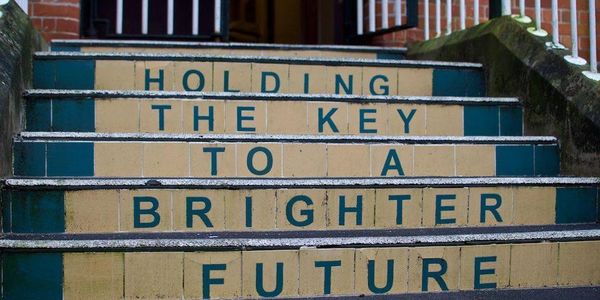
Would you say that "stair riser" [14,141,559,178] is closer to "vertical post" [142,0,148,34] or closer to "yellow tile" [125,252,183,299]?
"yellow tile" [125,252,183,299]

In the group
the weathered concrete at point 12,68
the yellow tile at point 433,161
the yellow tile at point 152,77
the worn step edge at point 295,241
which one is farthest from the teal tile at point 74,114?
the yellow tile at point 433,161

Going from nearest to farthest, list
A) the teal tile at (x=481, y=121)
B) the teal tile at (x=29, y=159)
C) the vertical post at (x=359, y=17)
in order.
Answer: the teal tile at (x=29, y=159), the teal tile at (x=481, y=121), the vertical post at (x=359, y=17)

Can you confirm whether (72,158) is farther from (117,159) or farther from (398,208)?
(398,208)

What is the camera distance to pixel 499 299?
2027 millimetres

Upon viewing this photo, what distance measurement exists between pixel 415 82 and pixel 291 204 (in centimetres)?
125

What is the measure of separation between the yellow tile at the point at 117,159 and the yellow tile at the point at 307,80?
0.96 meters

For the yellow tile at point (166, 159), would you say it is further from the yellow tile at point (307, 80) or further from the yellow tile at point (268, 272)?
the yellow tile at point (307, 80)

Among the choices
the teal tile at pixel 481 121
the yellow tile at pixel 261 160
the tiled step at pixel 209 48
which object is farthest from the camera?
the tiled step at pixel 209 48

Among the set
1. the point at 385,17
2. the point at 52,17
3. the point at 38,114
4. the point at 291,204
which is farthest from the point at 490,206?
the point at 52,17

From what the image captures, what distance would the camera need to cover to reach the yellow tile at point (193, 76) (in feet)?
9.71

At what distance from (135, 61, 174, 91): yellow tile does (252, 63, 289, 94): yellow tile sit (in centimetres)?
39

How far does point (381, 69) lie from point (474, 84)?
500 millimetres

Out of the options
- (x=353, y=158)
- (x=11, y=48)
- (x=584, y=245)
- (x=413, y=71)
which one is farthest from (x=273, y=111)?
(x=584, y=245)

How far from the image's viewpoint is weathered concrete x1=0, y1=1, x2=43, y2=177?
2.21 metres
